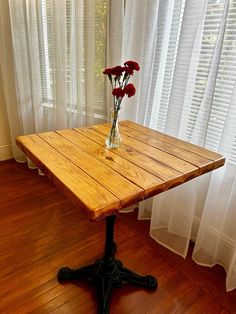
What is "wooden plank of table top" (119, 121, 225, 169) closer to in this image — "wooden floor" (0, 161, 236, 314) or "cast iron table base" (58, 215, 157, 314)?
"cast iron table base" (58, 215, 157, 314)

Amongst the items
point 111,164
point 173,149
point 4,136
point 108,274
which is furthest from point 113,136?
point 4,136

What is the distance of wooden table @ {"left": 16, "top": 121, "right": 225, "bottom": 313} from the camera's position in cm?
79

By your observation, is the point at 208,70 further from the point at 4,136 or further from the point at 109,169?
the point at 4,136

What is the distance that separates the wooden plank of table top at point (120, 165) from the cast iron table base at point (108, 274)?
1.07ft

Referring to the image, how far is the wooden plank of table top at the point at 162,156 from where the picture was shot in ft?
3.24

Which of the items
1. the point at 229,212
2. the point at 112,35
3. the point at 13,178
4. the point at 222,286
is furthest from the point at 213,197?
the point at 13,178

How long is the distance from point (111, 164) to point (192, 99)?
0.71 metres

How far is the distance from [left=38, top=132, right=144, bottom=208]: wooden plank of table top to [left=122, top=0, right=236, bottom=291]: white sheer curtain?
69 centimetres

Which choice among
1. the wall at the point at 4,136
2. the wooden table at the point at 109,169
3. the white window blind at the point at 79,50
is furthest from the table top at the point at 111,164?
the wall at the point at 4,136

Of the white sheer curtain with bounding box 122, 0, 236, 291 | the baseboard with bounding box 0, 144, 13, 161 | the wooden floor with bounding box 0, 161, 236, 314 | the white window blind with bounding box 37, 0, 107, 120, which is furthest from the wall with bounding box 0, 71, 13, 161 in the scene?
the white sheer curtain with bounding box 122, 0, 236, 291

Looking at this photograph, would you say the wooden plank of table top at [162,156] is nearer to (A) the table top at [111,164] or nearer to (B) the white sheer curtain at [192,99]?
(A) the table top at [111,164]

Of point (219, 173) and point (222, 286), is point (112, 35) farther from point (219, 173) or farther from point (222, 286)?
point (222, 286)

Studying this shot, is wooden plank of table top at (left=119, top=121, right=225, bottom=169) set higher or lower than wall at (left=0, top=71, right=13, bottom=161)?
higher

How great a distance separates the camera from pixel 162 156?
111cm
